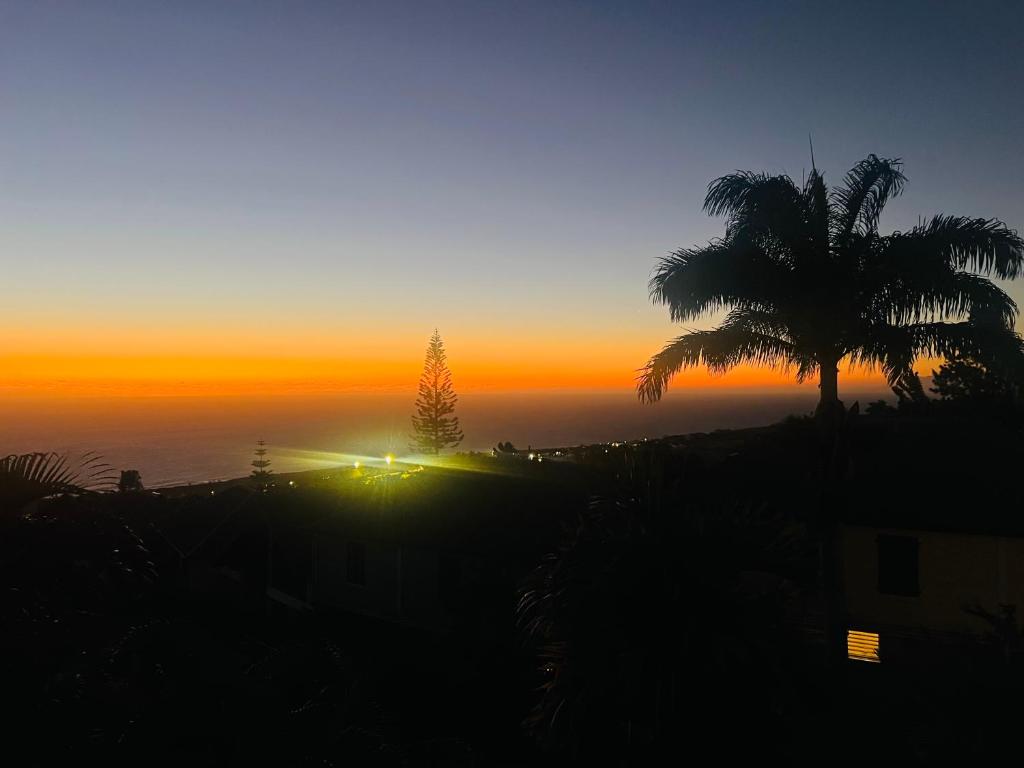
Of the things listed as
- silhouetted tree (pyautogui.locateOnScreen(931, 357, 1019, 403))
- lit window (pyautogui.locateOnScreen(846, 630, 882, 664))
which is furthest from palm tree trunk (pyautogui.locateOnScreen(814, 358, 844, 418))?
silhouetted tree (pyautogui.locateOnScreen(931, 357, 1019, 403))

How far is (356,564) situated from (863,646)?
14.9 metres

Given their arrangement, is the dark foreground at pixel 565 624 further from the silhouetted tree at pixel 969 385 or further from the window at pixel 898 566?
the silhouetted tree at pixel 969 385

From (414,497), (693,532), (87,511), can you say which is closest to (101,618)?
(87,511)

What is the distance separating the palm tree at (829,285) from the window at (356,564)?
11372 mm

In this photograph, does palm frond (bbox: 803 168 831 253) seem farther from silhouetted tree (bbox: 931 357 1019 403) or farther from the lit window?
silhouetted tree (bbox: 931 357 1019 403)

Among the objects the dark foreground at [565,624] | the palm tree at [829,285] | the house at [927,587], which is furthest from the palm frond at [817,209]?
the house at [927,587]

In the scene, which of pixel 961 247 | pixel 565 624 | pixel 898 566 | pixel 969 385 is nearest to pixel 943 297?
pixel 961 247

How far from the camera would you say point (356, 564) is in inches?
866

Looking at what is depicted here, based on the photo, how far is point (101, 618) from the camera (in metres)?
5.22

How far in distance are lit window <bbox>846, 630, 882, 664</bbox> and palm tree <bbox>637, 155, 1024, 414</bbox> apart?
20.4ft

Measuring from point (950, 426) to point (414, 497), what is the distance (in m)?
17.2

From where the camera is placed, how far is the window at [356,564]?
71.5ft

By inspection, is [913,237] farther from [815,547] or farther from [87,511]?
[87,511]

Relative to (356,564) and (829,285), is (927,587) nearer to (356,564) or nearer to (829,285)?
(829,285)
